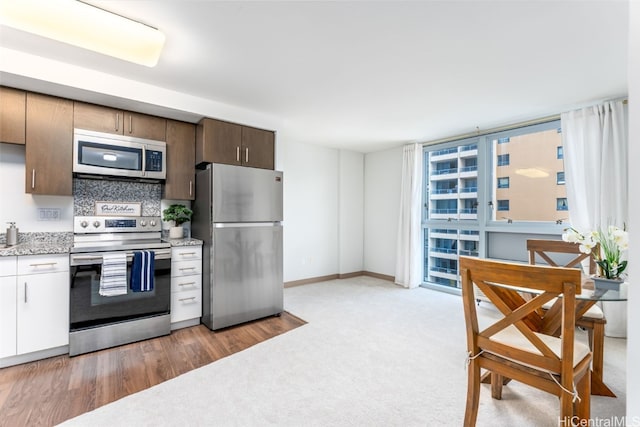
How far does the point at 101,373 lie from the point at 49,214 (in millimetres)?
1599

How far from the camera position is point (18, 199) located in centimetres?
262

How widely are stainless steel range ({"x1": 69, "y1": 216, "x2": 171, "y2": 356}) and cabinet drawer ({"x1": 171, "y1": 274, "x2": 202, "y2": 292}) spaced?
81 millimetres

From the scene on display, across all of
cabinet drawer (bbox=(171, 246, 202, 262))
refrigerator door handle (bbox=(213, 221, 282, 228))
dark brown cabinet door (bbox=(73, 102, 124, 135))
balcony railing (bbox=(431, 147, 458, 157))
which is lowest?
cabinet drawer (bbox=(171, 246, 202, 262))

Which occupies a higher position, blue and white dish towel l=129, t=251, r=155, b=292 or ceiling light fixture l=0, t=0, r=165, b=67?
ceiling light fixture l=0, t=0, r=165, b=67

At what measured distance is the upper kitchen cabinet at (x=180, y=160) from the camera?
316 centimetres

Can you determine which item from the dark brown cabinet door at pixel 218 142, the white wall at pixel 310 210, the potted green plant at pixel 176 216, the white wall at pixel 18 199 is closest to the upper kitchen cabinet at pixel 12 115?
the white wall at pixel 18 199

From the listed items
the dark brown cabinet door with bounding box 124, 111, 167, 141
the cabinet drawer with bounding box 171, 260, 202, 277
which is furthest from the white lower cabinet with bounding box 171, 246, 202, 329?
the dark brown cabinet door with bounding box 124, 111, 167, 141

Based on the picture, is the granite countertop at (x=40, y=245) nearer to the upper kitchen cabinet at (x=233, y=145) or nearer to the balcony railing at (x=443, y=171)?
the upper kitchen cabinet at (x=233, y=145)

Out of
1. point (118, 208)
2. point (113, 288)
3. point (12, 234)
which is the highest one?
point (118, 208)

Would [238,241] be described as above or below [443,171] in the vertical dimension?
below

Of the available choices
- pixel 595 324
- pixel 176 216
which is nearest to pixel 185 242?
pixel 176 216

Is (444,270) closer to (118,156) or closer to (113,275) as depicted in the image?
(113,275)

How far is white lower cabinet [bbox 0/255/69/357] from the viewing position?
7.22 feet

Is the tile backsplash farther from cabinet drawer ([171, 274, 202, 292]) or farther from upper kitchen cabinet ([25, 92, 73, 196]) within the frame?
cabinet drawer ([171, 274, 202, 292])
